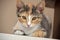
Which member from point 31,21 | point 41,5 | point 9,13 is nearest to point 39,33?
point 31,21

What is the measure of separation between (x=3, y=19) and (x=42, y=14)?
1.54ft

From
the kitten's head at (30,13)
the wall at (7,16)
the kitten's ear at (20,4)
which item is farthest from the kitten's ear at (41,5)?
the wall at (7,16)

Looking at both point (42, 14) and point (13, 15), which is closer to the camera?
point (42, 14)

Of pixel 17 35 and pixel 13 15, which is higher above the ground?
pixel 13 15

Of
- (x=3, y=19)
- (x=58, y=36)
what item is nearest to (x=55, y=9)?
(x=58, y=36)

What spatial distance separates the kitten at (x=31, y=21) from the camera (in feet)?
3.89

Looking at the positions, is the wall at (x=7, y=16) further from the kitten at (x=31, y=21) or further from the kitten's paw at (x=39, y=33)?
the kitten's paw at (x=39, y=33)

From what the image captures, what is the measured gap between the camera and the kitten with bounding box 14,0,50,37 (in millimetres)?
1187

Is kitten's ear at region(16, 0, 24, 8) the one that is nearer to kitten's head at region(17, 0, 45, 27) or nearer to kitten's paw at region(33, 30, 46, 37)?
kitten's head at region(17, 0, 45, 27)

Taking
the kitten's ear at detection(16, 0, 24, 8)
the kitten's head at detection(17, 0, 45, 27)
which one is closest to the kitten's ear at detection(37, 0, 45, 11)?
the kitten's head at detection(17, 0, 45, 27)

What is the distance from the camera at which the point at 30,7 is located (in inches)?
48.4

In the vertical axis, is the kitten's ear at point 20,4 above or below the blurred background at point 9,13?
above

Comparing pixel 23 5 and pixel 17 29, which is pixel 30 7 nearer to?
pixel 23 5

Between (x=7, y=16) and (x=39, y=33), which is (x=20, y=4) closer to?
(x=7, y=16)
